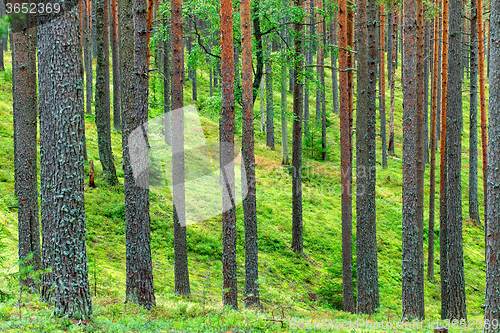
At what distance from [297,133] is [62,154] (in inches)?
389

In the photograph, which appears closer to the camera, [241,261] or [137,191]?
[137,191]

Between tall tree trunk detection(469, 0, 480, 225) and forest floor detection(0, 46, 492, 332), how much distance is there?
1155mm

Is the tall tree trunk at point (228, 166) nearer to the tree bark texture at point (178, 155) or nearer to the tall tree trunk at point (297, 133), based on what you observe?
the tree bark texture at point (178, 155)

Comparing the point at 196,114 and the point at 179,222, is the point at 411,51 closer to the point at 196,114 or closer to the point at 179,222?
the point at 179,222

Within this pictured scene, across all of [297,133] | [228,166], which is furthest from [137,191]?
[297,133]

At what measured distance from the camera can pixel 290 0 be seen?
13305 millimetres

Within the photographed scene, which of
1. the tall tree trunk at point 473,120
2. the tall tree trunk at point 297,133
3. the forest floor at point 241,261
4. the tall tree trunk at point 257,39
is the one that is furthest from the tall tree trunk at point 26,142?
the tall tree trunk at point 473,120

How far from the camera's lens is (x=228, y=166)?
9.30 m

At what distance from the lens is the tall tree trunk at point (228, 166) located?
28.7ft

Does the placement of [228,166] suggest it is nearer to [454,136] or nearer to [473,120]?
[454,136]

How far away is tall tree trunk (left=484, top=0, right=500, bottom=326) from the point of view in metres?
5.79

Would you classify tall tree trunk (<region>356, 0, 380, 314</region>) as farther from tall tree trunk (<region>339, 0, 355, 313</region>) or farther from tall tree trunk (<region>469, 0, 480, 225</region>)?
tall tree trunk (<region>469, 0, 480, 225</region>)

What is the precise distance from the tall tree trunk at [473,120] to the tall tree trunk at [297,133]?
5058 mm

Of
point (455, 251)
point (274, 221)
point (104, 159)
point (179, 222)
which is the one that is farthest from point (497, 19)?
point (104, 159)
